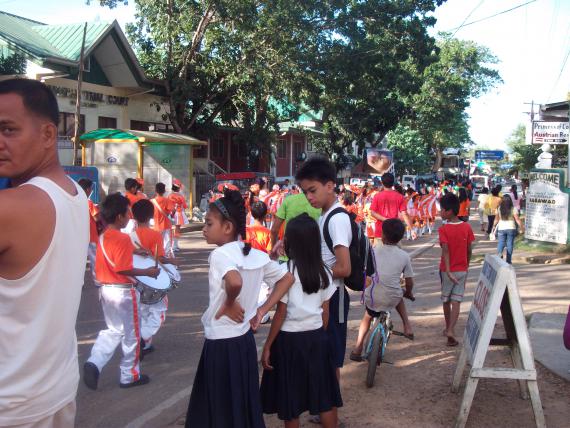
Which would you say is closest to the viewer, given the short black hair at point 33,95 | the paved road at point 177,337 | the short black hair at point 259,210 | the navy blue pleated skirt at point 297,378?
the short black hair at point 33,95

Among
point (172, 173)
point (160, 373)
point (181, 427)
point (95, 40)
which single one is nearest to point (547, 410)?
point (181, 427)

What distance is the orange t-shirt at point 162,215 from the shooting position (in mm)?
11328

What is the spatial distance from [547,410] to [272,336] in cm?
245

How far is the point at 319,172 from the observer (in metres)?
4.16

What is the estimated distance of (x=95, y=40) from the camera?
21922 millimetres

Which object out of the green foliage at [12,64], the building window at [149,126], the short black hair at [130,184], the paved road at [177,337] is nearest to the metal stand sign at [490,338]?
the paved road at [177,337]

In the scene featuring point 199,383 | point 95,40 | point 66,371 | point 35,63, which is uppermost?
point 95,40

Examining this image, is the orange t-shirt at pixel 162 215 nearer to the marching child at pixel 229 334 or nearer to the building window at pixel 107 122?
the marching child at pixel 229 334

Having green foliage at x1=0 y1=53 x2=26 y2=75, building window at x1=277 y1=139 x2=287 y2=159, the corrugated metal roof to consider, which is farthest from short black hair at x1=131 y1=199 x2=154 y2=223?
building window at x1=277 y1=139 x2=287 y2=159

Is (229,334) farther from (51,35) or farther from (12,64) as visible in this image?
(51,35)

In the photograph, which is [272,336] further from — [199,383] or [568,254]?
[568,254]

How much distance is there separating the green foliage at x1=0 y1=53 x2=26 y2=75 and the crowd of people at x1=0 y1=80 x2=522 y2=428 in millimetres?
13924

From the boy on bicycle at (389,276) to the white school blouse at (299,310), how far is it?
1836 millimetres

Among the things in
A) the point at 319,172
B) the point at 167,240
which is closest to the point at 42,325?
the point at 319,172
